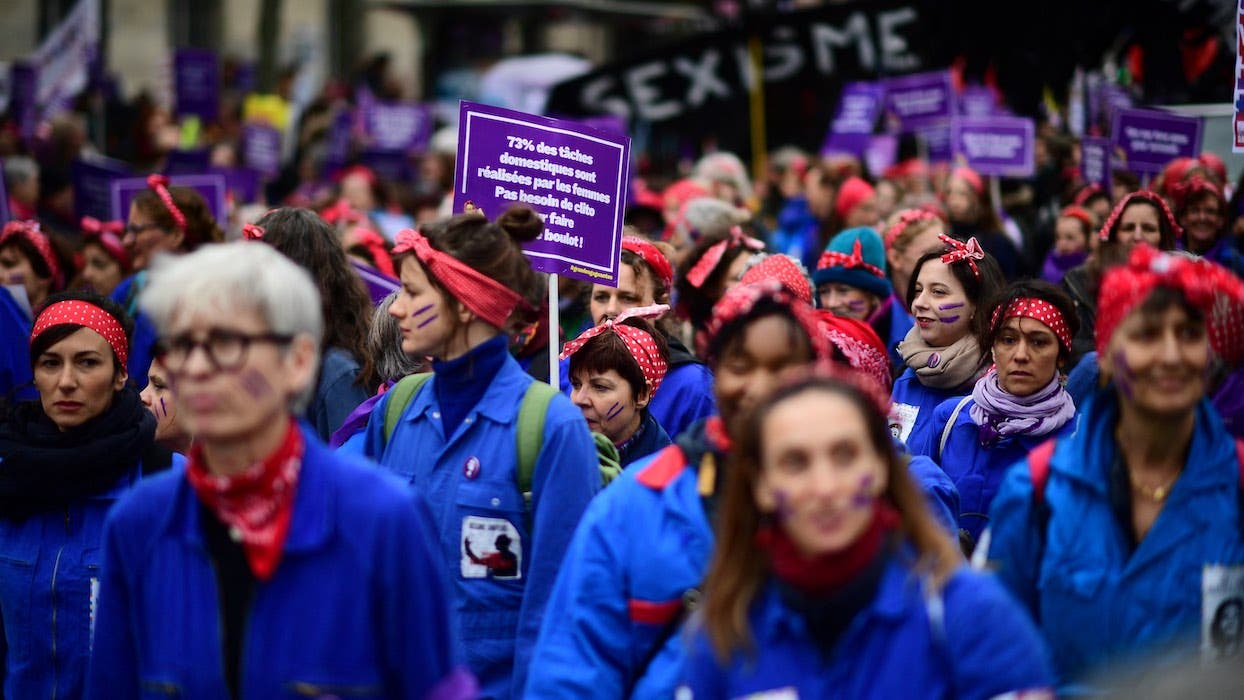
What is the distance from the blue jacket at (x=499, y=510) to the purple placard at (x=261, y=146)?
13691 millimetres

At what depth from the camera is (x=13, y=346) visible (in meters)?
8.01

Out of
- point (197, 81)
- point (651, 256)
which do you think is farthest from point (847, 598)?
point (197, 81)

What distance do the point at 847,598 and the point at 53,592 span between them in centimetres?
298

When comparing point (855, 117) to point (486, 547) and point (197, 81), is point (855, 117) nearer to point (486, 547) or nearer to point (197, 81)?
point (197, 81)

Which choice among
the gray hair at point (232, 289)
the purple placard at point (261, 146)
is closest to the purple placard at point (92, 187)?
the purple placard at point (261, 146)

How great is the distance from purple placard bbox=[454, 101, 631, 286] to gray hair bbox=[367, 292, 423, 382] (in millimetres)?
512

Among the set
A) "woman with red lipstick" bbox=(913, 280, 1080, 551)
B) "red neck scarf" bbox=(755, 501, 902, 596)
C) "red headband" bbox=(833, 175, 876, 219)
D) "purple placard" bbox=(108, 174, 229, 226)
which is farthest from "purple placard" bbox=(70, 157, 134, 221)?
"red neck scarf" bbox=(755, 501, 902, 596)

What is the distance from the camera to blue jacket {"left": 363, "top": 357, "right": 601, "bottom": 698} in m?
4.42

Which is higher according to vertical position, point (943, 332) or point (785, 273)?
point (785, 273)

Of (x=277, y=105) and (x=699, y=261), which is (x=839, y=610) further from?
(x=277, y=105)

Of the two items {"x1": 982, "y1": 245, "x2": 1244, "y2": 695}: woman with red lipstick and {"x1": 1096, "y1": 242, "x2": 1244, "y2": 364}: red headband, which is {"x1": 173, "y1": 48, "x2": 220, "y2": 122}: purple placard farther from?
{"x1": 982, "y1": 245, "x2": 1244, "y2": 695}: woman with red lipstick

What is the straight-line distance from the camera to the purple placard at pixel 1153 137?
10.5m

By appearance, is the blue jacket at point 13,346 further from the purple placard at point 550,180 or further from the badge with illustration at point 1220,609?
the badge with illustration at point 1220,609

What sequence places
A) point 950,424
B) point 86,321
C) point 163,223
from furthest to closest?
point 163,223
point 950,424
point 86,321
